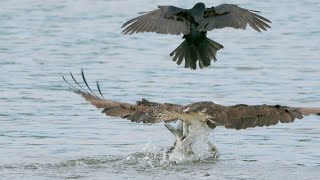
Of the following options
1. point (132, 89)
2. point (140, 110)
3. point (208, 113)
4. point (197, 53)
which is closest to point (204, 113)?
point (208, 113)

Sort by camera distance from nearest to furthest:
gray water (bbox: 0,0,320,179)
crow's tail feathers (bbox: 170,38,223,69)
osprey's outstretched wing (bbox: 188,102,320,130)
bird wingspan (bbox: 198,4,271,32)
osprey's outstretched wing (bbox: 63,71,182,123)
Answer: osprey's outstretched wing (bbox: 188,102,320,130)
osprey's outstretched wing (bbox: 63,71,182,123)
gray water (bbox: 0,0,320,179)
bird wingspan (bbox: 198,4,271,32)
crow's tail feathers (bbox: 170,38,223,69)

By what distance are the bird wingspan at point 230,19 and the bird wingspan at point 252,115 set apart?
3.59 ft

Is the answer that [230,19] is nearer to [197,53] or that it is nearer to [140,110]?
[197,53]

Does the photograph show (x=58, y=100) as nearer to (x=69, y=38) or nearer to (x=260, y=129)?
(x=260, y=129)

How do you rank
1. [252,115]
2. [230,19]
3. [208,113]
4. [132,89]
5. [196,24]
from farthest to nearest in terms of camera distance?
[132,89] → [230,19] → [196,24] → [208,113] → [252,115]

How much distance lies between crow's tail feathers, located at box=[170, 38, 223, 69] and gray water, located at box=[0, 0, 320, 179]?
90cm

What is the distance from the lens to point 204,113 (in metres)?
9.22

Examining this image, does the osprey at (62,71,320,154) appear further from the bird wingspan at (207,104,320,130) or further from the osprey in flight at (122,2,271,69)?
the osprey in flight at (122,2,271,69)

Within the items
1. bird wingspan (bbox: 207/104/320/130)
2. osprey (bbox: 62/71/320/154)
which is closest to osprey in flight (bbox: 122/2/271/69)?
osprey (bbox: 62/71/320/154)

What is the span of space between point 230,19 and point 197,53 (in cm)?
44

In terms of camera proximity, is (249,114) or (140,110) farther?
(140,110)

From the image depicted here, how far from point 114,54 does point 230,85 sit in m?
2.68

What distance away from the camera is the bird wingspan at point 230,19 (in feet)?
32.8

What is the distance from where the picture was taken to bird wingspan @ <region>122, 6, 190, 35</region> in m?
10.0
